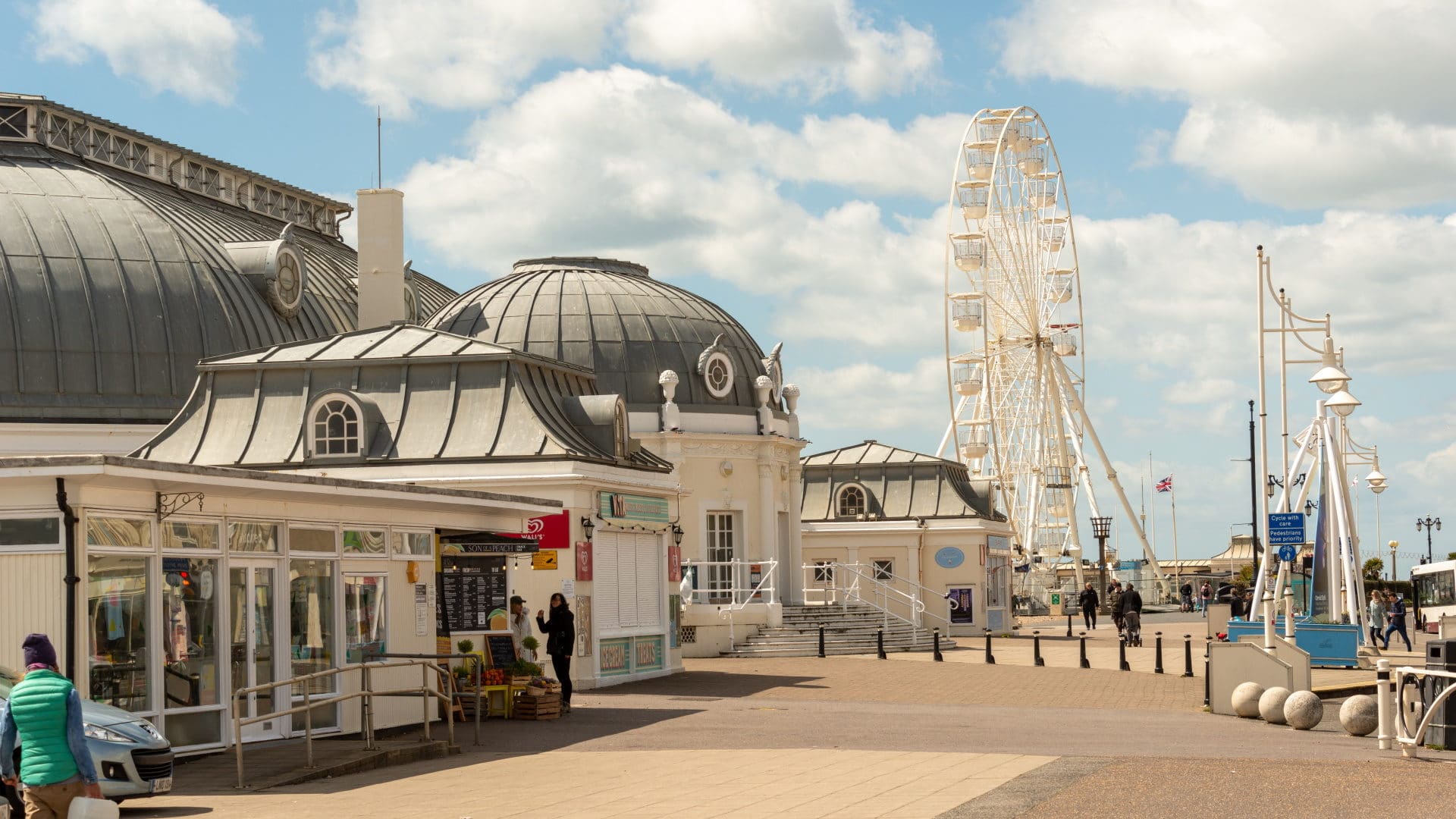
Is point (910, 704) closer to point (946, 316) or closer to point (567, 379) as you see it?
point (567, 379)

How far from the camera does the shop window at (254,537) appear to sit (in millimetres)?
19688

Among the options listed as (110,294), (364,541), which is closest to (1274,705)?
(364,541)

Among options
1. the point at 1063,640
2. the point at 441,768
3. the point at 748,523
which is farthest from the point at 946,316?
the point at 441,768

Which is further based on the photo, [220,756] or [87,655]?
[220,756]

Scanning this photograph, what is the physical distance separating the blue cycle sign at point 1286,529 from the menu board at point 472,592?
16.0 meters

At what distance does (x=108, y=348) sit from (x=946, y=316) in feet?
128

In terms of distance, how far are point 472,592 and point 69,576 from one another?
29.5 ft

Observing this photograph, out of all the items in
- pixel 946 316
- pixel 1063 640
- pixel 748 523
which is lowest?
pixel 1063 640

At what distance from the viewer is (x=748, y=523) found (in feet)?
144

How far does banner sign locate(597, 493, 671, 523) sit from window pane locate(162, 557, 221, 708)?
11.7 m

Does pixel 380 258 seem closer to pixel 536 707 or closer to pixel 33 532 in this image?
pixel 536 707

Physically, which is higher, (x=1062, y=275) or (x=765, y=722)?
(x=1062, y=275)

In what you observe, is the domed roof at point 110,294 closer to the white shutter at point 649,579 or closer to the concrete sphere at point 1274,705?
the white shutter at point 649,579

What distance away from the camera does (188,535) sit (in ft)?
62.1
